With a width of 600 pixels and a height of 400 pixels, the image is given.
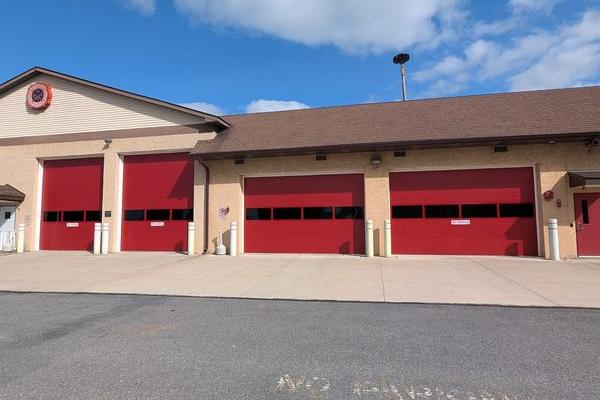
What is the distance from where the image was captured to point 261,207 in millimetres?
14609

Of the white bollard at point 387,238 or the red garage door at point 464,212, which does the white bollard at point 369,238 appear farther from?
the red garage door at point 464,212

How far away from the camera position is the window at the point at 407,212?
13329 mm

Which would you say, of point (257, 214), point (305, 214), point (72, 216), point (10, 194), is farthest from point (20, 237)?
point (305, 214)

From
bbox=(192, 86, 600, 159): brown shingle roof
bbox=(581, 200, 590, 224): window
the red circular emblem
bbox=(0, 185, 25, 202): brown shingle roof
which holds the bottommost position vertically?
bbox=(581, 200, 590, 224): window

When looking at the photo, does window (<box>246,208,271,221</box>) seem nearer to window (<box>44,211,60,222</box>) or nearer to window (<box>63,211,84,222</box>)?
window (<box>63,211,84,222</box>)

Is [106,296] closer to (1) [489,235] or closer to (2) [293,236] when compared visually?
(2) [293,236]

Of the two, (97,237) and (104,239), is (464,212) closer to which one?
(104,239)

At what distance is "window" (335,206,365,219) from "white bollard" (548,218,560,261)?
6.13 meters

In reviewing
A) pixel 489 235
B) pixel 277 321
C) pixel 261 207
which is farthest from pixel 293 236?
pixel 277 321

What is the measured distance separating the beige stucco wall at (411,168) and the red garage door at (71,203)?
19.1 ft

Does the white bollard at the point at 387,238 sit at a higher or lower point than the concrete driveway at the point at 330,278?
higher

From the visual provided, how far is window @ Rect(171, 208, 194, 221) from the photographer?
15.0 meters

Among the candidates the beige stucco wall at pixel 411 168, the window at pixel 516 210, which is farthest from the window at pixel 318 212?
the window at pixel 516 210

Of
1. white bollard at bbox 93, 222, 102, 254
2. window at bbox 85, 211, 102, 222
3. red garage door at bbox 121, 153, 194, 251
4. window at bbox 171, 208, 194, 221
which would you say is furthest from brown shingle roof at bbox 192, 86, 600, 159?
window at bbox 85, 211, 102, 222
